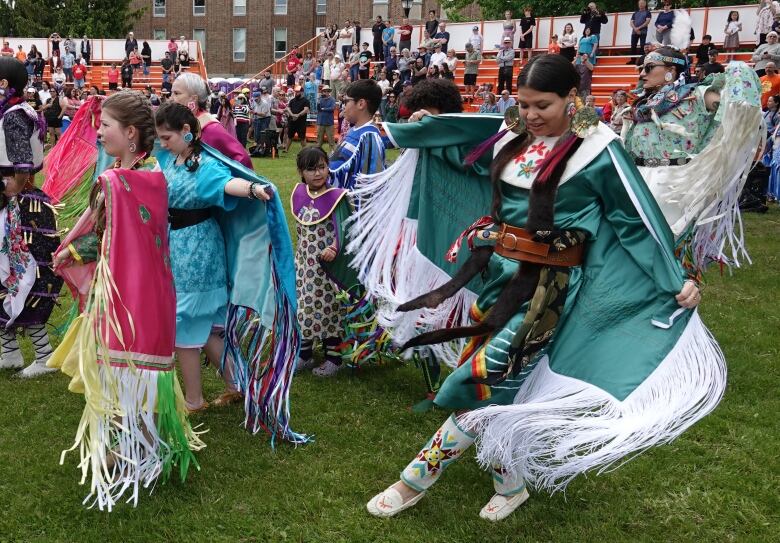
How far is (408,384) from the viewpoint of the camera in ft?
15.4

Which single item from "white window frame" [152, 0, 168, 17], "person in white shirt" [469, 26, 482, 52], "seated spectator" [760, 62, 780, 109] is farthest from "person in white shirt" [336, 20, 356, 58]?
"white window frame" [152, 0, 168, 17]

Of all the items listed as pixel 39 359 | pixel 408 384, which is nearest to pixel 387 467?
pixel 408 384

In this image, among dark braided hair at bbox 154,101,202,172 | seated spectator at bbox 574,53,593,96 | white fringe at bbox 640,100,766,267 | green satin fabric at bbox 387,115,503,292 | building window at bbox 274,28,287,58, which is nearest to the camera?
green satin fabric at bbox 387,115,503,292

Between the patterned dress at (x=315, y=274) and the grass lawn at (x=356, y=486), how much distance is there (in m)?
0.41

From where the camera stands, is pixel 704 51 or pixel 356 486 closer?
pixel 356 486

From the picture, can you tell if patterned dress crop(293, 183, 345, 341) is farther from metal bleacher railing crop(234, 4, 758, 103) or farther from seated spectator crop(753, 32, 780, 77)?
metal bleacher railing crop(234, 4, 758, 103)

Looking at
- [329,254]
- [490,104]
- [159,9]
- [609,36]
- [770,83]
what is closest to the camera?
[329,254]

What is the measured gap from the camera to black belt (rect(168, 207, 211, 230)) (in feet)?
12.4

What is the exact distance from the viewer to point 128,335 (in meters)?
3.03

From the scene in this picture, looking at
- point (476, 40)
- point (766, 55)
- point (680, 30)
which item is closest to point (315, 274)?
point (766, 55)

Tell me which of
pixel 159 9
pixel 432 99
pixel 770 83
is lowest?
pixel 432 99

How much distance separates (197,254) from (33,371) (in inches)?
66.3

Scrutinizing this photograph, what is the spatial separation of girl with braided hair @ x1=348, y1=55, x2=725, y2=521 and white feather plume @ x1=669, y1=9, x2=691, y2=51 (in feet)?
56.1

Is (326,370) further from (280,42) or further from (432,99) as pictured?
(280,42)
